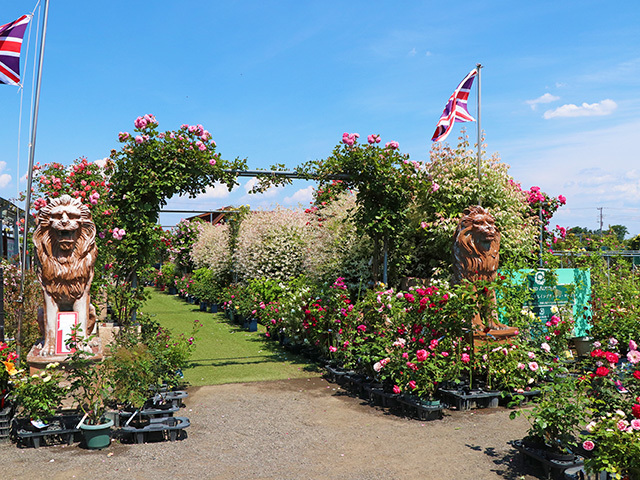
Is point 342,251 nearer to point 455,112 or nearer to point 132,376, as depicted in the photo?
point 455,112

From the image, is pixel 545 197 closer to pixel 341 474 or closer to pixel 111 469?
pixel 341 474

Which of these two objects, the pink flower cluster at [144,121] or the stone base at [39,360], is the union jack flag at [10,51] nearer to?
the pink flower cluster at [144,121]

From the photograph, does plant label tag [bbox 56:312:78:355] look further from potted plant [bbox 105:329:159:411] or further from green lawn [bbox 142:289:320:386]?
green lawn [bbox 142:289:320:386]

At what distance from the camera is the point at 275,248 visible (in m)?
13.7

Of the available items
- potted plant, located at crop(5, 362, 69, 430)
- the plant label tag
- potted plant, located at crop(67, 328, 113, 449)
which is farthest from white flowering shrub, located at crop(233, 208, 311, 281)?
potted plant, located at crop(5, 362, 69, 430)

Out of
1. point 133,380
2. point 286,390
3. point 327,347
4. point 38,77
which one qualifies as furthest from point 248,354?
point 38,77

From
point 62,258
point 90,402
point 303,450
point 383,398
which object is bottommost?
point 303,450

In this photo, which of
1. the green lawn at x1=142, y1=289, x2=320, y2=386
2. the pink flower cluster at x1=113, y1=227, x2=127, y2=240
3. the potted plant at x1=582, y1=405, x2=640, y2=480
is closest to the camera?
the potted plant at x1=582, y1=405, x2=640, y2=480

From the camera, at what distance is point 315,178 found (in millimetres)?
8727

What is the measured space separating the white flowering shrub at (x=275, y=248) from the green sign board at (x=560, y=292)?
6.59 meters

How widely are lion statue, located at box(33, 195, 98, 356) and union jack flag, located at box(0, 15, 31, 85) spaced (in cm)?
160

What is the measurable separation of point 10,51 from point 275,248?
8471 mm

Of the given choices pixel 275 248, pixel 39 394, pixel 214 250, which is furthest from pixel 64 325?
pixel 214 250

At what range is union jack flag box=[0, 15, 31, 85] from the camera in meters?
6.01
